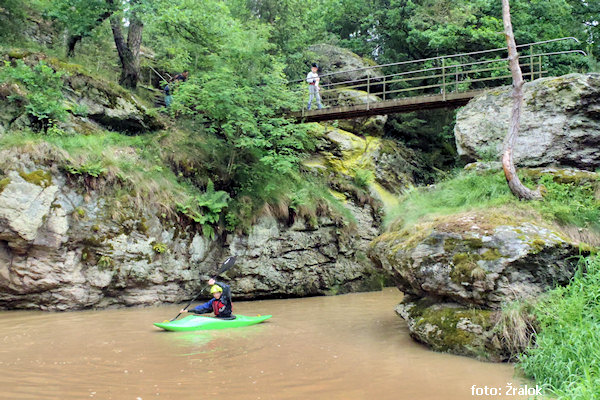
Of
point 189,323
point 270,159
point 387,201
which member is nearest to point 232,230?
point 270,159

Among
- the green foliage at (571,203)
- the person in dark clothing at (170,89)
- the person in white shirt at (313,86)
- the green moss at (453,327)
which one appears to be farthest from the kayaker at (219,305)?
the person in white shirt at (313,86)

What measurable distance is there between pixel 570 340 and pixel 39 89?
41.0ft

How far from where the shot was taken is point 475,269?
21.9ft

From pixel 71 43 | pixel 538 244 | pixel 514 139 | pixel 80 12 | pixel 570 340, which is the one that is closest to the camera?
pixel 570 340

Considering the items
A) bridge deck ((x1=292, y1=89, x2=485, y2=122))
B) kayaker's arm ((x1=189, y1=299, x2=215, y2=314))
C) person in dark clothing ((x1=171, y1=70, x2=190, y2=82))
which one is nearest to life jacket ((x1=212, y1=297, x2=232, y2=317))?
kayaker's arm ((x1=189, y1=299, x2=215, y2=314))

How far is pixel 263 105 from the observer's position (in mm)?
13609

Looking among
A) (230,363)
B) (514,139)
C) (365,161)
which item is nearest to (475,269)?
(514,139)

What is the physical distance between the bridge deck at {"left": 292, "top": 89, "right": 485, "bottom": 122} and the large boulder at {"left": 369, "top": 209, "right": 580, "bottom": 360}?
6.72 metres

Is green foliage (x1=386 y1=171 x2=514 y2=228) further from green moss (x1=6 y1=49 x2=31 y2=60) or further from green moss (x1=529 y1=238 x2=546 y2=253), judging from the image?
green moss (x1=6 y1=49 x2=31 y2=60)

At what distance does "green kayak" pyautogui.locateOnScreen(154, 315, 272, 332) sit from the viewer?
323 inches

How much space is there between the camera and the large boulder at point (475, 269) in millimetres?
6449

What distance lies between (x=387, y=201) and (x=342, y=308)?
21.8 ft

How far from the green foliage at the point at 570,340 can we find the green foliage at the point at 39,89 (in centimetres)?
1151

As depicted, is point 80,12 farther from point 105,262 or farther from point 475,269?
point 475,269
